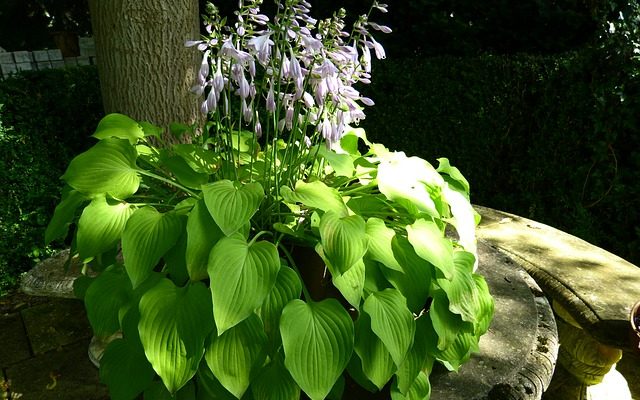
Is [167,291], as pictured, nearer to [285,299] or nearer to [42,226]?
[285,299]

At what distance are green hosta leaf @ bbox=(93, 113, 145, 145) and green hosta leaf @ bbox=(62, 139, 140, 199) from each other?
235 millimetres

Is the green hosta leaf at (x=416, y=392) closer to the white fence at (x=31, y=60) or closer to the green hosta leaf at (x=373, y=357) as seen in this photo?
the green hosta leaf at (x=373, y=357)

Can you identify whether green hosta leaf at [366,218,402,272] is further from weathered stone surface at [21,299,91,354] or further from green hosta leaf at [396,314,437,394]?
weathered stone surface at [21,299,91,354]

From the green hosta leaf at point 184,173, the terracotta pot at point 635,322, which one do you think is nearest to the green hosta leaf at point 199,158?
the green hosta leaf at point 184,173

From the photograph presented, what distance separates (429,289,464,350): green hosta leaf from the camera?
120 cm

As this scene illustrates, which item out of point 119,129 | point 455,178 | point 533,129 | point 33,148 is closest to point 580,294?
point 455,178

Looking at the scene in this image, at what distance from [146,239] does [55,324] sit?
7.99ft

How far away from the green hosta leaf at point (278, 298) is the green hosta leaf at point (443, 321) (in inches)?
13.4

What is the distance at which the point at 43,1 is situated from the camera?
6.83 meters

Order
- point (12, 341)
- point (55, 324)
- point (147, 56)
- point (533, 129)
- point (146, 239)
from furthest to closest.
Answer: point (533, 129), point (55, 324), point (12, 341), point (147, 56), point (146, 239)

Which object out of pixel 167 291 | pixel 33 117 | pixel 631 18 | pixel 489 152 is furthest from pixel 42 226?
pixel 631 18

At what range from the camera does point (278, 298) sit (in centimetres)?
114

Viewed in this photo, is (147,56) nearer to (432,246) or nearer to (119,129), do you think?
(119,129)

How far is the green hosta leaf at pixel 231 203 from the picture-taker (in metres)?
1.17
